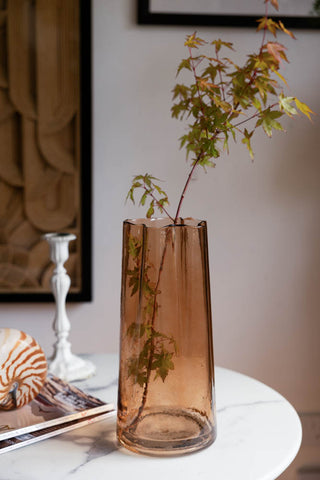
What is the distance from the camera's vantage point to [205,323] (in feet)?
2.21

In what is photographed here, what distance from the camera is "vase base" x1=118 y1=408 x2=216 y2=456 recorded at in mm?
658

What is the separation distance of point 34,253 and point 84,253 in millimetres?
124

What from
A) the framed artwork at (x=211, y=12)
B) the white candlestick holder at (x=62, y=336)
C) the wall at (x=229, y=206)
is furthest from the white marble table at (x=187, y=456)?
the framed artwork at (x=211, y=12)

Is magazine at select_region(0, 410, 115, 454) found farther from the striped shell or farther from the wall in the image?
the wall

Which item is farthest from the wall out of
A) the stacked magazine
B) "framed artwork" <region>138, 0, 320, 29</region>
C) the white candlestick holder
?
the stacked magazine

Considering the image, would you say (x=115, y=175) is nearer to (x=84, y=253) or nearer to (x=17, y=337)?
(x=84, y=253)

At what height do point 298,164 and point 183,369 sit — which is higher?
point 298,164

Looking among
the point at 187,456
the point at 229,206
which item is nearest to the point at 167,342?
the point at 187,456

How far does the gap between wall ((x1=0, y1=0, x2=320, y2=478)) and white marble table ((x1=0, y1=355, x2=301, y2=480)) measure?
0.66m

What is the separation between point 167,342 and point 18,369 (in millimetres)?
224

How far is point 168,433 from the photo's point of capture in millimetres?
664

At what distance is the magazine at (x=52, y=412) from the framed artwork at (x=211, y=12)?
91 centimetres

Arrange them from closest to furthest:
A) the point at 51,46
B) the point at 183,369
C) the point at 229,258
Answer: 1. the point at 183,369
2. the point at 51,46
3. the point at 229,258

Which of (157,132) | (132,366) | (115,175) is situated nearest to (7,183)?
(115,175)
